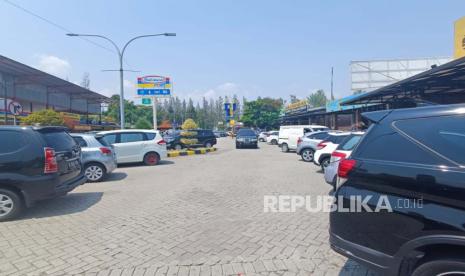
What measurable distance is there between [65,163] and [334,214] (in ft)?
17.6

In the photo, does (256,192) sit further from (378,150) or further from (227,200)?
(378,150)

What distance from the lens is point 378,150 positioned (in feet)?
8.86

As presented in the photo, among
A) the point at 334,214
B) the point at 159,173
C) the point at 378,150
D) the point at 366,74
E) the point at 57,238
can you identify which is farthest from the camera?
the point at 366,74

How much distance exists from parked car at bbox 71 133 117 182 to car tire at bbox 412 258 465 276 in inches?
348

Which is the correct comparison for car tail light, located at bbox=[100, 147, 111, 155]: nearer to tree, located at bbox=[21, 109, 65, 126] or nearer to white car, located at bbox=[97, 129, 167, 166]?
white car, located at bbox=[97, 129, 167, 166]

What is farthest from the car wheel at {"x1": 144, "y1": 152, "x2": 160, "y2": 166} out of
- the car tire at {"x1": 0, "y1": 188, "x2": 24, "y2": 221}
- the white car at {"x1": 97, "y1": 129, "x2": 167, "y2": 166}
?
the car tire at {"x1": 0, "y1": 188, "x2": 24, "y2": 221}

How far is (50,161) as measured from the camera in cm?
543

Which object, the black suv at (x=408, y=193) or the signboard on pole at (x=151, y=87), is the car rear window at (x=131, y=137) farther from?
the signboard on pole at (x=151, y=87)

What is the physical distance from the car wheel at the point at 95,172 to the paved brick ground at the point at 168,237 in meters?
1.70

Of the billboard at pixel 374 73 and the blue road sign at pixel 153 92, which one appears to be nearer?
the billboard at pixel 374 73

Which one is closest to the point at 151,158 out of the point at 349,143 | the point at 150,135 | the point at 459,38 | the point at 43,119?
the point at 150,135

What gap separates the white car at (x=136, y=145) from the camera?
12.4 m

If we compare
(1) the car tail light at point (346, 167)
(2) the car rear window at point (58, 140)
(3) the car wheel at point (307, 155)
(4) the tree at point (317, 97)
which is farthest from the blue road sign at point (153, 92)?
(4) the tree at point (317, 97)

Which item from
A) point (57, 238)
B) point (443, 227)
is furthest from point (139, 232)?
point (443, 227)
